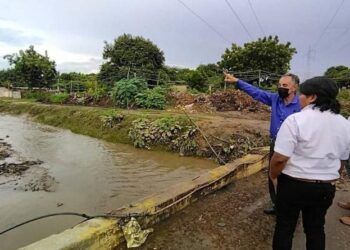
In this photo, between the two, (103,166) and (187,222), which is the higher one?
(187,222)

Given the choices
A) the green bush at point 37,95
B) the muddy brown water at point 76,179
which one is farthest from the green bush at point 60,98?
the muddy brown water at point 76,179

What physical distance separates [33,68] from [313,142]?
30581 millimetres

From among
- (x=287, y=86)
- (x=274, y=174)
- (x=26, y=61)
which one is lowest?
(x=274, y=174)

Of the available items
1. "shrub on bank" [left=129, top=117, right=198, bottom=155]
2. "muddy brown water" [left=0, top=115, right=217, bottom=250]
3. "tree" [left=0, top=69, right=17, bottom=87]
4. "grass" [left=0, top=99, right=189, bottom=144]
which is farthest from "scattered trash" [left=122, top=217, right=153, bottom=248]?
"tree" [left=0, top=69, right=17, bottom=87]

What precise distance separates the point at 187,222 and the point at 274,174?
1.49 m

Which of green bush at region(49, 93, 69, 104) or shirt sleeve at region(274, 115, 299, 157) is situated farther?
green bush at region(49, 93, 69, 104)

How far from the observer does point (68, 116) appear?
16.8 metres

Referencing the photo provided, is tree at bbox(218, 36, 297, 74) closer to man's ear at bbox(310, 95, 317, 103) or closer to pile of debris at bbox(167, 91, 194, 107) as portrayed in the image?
pile of debris at bbox(167, 91, 194, 107)

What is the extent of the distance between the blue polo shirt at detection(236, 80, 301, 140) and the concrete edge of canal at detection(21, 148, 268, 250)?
3.91 ft

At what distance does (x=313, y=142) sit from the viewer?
7.37ft

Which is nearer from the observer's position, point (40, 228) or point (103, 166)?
point (40, 228)

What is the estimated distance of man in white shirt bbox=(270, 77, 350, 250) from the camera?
2229mm

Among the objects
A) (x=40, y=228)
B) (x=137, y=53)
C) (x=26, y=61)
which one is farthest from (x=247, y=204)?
(x=26, y=61)

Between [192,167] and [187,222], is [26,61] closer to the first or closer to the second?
[192,167]
